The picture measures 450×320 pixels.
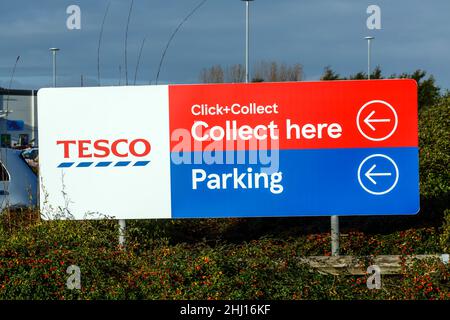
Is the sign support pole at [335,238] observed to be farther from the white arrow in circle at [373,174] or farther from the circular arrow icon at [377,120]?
the circular arrow icon at [377,120]

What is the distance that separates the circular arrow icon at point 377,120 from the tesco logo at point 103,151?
2803 millimetres

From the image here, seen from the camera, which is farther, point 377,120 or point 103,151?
point 103,151

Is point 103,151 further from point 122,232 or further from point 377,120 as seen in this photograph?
point 377,120

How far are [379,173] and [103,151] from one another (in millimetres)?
3626

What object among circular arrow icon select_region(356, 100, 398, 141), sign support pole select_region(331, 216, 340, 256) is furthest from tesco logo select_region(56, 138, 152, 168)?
circular arrow icon select_region(356, 100, 398, 141)

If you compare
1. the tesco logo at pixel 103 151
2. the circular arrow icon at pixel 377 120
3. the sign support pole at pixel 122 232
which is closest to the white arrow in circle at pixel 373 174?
the circular arrow icon at pixel 377 120

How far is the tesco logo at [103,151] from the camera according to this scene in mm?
9984

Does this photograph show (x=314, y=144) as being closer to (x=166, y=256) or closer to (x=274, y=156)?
(x=274, y=156)

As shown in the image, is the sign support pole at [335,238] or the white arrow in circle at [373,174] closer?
the white arrow in circle at [373,174]

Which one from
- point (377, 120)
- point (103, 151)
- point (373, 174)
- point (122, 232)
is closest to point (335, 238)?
point (373, 174)

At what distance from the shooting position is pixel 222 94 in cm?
995

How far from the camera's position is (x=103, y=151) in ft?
32.8
